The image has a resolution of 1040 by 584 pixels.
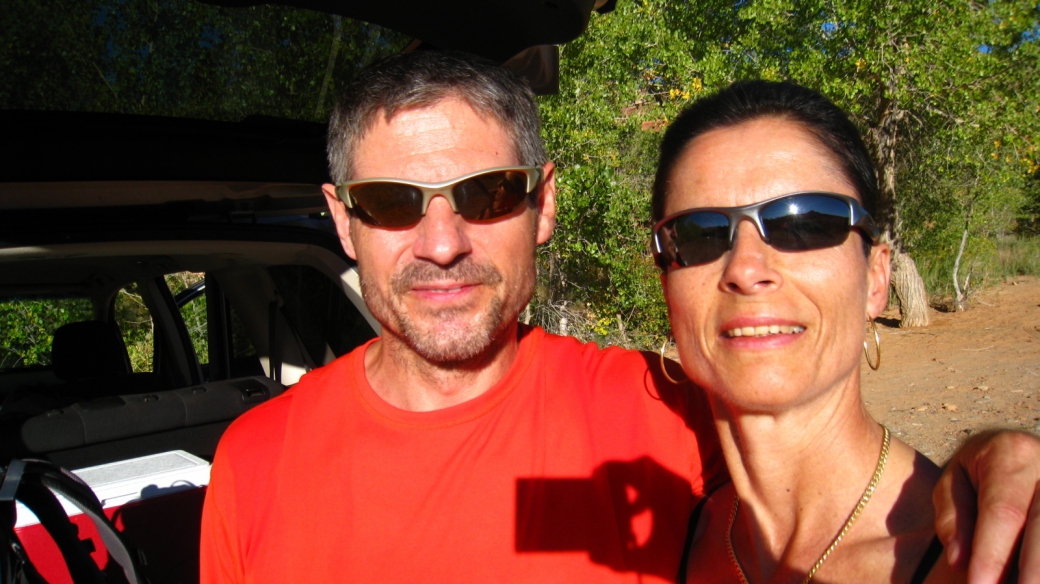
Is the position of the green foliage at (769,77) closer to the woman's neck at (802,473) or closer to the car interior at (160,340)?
the car interior at (160,340)

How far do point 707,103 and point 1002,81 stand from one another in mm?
8675

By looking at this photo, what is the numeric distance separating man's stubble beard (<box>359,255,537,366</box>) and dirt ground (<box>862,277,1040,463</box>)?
3.04m

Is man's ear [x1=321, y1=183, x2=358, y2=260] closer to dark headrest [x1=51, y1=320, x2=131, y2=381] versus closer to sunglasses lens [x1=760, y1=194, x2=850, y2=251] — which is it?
sunglasses lens [x1=760, y1=194, x2=850, y2=251]

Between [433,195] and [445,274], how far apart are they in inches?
7.9

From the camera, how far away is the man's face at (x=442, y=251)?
1852 mm

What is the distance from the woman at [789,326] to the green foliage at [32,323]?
3.98 m

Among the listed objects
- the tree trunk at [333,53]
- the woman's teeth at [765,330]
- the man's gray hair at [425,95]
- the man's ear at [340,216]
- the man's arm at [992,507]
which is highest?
the tree trunk at [333,53]

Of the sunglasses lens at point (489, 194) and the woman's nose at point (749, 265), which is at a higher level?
the sunglasses lens at point (489, 194)

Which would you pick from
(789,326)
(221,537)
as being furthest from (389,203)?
(789,326)

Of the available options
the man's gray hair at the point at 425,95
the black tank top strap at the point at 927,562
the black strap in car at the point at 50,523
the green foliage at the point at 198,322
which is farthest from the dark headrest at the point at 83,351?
the black tank top strap at the point at 927,562

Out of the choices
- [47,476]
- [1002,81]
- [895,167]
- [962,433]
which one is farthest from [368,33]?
[895,167]

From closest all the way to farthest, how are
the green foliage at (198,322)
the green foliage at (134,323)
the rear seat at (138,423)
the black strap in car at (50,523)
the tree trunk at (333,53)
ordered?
the black strap in car at (50,523) < the tree trunk at (333,53) < the rear seat at (138,423) < the green foliage at (134,323) < the green foliage at (198,322)

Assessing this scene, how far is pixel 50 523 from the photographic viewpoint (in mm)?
1606

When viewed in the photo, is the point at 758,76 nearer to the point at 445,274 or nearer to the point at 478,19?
the point at 478,19
